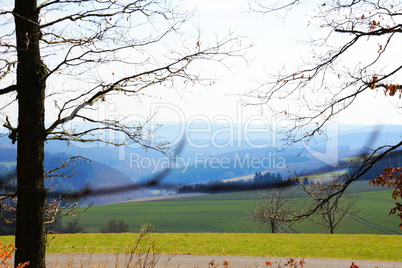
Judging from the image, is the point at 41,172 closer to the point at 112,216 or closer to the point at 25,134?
the point at 25,134

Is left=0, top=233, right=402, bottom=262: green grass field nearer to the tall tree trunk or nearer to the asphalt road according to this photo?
the asphalt road

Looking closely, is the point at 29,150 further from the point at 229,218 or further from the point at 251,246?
the point at 229,218

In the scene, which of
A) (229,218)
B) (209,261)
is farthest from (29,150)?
(229,218)

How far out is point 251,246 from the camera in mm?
16500

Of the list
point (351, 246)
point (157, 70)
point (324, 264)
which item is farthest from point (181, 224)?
point (157, 70)

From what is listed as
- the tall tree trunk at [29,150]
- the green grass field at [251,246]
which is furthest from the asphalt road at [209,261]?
the tall tree trunk at [29,150]

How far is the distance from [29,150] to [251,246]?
11053mm

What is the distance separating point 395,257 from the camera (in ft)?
46.9

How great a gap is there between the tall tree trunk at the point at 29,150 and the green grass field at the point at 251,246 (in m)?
5.95

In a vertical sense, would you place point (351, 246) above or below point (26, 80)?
below

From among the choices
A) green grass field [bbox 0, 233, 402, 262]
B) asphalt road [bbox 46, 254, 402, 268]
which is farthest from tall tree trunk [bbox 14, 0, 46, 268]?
green grass field [bbox 0, 233, 402, 262]

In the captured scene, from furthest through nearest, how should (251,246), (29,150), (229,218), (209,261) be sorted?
(229,218)
(251,246)
(209,261)
(29,150)

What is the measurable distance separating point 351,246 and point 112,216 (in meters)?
37.9

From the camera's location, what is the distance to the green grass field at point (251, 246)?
1474 cm
